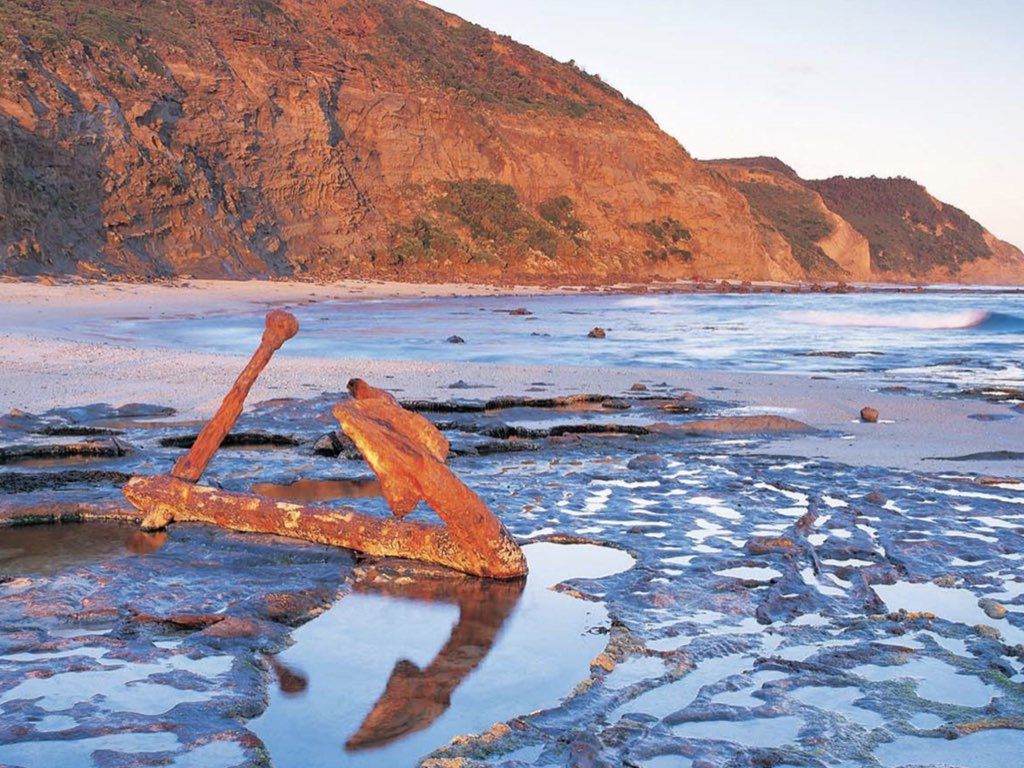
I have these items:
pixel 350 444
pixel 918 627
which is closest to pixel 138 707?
pixel 918 627

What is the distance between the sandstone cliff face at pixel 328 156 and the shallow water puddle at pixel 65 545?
22.8 m

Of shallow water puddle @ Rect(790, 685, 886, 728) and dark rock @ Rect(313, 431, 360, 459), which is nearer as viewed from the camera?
shallow water puddle @ Rect(790, 685, 886, 728)

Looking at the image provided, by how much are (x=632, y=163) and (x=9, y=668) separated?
5570cm

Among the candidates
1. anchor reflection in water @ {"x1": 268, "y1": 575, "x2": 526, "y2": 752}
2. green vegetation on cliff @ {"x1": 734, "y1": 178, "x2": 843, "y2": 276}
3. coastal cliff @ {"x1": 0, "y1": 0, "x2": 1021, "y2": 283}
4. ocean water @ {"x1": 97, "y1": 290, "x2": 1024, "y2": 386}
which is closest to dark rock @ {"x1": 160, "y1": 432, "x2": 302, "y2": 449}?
anchor reflection in water @ {"x1": 268, "y1": 575, "x2": 526, "y2": 752}

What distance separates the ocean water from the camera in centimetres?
1502

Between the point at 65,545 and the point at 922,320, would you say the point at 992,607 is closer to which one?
the point at 65,545

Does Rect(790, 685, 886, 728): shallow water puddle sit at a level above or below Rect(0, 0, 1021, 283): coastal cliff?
below

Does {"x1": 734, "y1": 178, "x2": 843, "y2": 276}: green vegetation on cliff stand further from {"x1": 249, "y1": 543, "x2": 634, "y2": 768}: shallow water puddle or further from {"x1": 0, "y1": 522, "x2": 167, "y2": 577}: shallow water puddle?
{"x1": 249, "y1": 543, "x2": 634, "y2": 768}: shallow water puddle

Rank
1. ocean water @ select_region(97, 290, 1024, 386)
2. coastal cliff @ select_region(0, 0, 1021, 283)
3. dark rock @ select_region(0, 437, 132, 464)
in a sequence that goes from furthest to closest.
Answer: coastal cliff @ select_region(0, 0, 1021, 283) → ocean water @ select_region(97, 290, 1024, 386) → dark rock @ select_region(0, 437, 132, 464)

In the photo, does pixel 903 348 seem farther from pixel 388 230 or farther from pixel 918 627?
pixel 388 230

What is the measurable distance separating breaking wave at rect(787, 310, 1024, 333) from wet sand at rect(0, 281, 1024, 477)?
16822 millimetres

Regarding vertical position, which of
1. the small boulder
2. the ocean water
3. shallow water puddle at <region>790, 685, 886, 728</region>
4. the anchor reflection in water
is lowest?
the anchor reflection in water

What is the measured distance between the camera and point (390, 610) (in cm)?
435

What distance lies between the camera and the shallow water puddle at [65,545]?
4.83 metres
